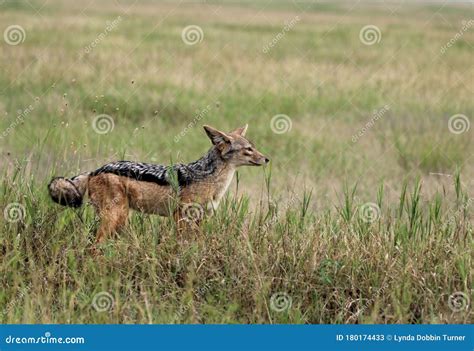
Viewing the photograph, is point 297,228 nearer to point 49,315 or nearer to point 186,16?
point 49,315

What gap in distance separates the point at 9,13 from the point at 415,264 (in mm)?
21614

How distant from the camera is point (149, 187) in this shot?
27.5ft

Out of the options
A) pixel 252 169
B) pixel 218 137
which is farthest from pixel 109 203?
pixel 252 169

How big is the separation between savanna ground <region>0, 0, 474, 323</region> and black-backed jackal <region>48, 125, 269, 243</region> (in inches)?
5.5

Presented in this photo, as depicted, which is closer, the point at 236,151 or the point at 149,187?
the point at 149,187

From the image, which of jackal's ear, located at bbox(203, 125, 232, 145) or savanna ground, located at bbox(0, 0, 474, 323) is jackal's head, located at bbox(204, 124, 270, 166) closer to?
jackal's ear, located at bbox(203, 125, 232, 145)

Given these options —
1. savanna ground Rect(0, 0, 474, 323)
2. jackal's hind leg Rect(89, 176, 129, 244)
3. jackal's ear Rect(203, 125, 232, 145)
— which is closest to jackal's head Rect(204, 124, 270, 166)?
jackal's ear Rect(203, 125, 232, 145)

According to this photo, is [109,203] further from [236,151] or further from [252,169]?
[252,169]

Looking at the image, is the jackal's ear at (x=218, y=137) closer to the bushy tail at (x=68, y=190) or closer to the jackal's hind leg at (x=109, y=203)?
the jackal's hind leg at (x=109, y=203)

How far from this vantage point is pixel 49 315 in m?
7.16

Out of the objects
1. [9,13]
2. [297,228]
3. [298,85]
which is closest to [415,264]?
[297,228]

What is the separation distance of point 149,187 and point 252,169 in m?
5.65

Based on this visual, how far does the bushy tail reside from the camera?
838 cm

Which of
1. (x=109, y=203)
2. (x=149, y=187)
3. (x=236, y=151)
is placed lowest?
(x=109, y=203)
